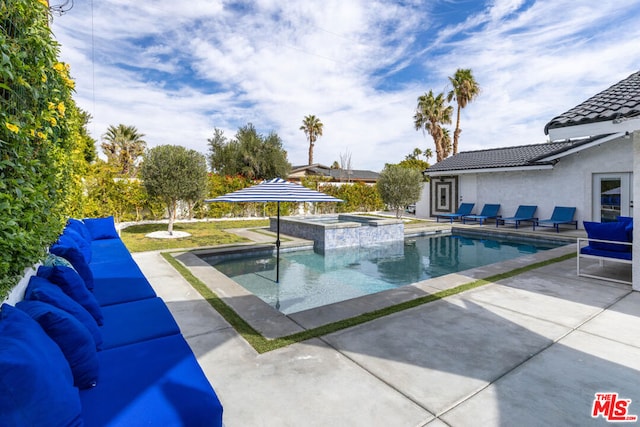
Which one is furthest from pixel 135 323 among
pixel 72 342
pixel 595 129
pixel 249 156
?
pixel 249 156

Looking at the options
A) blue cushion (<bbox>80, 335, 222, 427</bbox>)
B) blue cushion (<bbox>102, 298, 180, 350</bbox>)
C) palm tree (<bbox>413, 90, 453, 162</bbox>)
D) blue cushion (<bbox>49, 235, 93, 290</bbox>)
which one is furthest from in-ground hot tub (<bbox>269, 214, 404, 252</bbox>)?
palm tree (<bbox>413, 90, 453, 162</bbox>)

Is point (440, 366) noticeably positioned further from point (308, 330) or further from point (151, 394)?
point (151, 394)

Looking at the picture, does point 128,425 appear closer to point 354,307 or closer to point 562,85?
point 354,307

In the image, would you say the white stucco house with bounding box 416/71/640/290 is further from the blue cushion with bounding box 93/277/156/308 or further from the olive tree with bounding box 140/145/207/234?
the olive tree with bounding box 140/145/207/234

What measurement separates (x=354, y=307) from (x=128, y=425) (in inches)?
140

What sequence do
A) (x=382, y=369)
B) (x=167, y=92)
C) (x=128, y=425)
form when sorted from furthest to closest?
(x=167, y=92)
(x=382, y=369)
(x=128, y=425)

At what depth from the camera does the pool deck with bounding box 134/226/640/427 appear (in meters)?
2.61

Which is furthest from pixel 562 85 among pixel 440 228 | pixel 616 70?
pixel 440 228

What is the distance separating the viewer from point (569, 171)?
15.5 metres

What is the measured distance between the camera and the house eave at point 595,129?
479 centimetres

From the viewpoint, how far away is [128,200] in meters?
16.1

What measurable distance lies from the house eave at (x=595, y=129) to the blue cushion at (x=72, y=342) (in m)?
6.64

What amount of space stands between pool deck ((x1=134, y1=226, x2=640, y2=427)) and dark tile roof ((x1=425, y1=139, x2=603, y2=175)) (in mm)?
13616

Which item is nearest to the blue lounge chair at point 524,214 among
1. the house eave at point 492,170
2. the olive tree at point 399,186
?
the house eave at point 492,170
